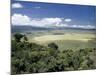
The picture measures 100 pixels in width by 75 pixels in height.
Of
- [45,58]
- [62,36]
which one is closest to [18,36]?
[45,58]

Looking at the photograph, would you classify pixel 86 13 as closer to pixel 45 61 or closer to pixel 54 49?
pixel 54 49

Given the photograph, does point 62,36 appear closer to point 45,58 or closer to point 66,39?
point 66,39

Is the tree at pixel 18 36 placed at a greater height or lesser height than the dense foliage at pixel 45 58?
greater

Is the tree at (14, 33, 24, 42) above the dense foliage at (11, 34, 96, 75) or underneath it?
above

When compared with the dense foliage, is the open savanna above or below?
above
